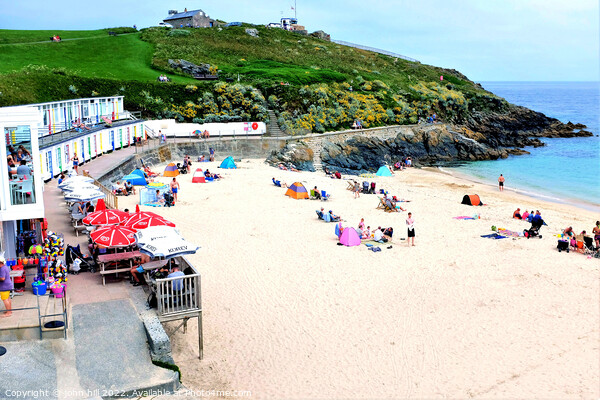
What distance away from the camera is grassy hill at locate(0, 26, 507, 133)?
132 ft

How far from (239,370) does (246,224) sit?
10240mm

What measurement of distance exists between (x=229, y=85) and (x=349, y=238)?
1164 inches

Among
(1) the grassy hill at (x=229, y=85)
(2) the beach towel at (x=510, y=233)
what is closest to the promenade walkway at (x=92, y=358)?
(2) the beach towel at (x=510, y=233)

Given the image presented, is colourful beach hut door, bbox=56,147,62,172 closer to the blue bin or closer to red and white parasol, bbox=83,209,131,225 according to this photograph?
red and white parasol, bbox=83,209,131,225

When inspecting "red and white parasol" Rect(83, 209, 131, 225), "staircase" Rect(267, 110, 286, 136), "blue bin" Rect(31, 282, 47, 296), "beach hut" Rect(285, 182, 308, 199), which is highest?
"staircase" Rect(267, 110, 286, 136)

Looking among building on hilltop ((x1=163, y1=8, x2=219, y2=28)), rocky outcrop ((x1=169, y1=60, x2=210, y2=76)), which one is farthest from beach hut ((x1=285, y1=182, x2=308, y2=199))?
building on hilltop ((x1=163, y1=8, x2=219, y2=28))

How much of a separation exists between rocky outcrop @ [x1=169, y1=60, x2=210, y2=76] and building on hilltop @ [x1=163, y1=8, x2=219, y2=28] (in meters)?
23.6

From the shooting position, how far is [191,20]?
237ft

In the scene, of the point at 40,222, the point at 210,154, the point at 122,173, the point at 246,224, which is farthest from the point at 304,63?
the point at 40,222

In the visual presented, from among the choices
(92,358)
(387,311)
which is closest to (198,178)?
(387,311)

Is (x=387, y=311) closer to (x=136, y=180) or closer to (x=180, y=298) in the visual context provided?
(x=180, y=298)

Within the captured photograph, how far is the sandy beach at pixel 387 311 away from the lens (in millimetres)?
10148

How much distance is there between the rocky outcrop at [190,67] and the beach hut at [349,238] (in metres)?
35.3

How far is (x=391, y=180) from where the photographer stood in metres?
33.6
